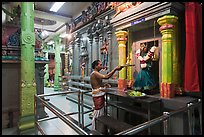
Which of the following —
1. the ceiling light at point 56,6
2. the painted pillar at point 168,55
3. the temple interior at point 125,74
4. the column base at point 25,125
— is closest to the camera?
the temple interior at point 125,74

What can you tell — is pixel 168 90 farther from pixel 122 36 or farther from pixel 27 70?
pixel 27 70

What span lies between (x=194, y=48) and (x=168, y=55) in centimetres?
39

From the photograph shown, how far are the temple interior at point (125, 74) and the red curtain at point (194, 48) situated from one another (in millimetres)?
14

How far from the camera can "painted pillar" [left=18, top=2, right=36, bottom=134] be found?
3.46 m

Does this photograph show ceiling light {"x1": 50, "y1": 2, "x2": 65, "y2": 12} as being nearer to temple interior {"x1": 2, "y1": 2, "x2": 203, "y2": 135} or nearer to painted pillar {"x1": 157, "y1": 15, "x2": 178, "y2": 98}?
temple interior {"x1": 2, "y1": 2, "x2": 203, "y2": 135}

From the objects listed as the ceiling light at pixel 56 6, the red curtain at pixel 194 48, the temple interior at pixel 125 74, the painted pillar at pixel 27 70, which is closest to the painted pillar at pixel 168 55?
the temple interior at pixel 125 74

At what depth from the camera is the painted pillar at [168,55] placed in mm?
2455

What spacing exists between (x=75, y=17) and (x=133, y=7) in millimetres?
4619

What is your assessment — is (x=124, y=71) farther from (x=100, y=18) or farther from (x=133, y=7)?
(x=100, y=18)

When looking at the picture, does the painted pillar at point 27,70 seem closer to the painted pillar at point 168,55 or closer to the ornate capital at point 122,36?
the ornate capital at point 122,36

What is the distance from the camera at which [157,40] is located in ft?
9.86

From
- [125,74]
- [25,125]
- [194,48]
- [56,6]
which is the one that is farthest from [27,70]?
[56,6]

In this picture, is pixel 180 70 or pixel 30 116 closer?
pixel 180 70

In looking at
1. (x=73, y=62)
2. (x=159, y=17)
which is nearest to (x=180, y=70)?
(x=159, y=17)
